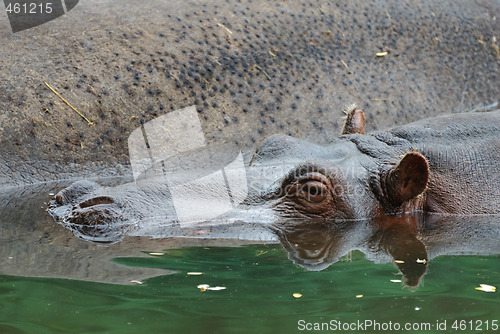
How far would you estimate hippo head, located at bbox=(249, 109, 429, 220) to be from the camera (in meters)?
4.23

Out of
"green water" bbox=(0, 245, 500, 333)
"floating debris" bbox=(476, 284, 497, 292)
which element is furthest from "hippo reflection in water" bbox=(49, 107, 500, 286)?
"floating debris" bbox=(476, 284, 497, 292)

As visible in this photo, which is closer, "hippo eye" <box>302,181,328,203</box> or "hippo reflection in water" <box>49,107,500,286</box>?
"hippo reflection in water" <box>49,107,500,286</box>

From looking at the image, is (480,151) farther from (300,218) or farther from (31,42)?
(31,42)

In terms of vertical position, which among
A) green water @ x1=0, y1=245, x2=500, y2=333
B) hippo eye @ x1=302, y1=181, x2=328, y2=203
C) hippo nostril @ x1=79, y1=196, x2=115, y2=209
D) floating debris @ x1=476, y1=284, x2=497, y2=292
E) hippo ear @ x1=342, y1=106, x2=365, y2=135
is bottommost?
floating debris @ x1=476, y1=284, x2=497, y2=292

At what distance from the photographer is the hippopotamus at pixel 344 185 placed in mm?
4043

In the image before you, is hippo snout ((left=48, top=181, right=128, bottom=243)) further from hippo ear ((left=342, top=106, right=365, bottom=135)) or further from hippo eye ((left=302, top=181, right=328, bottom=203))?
hippo ear ((left=342, top=106, right=365, bottom=135))

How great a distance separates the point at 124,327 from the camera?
2.53 metres

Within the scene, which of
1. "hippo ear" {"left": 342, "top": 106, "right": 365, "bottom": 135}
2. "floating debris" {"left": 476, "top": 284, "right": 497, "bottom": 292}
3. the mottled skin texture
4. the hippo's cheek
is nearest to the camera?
"floating debris" {"left": 476, "top": 284, "right": 497, "bottom": 292}

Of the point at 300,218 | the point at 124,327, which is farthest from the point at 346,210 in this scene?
the point at 124,327

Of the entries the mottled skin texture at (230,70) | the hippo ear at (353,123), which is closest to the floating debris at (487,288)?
the hippo ear at (353,123)

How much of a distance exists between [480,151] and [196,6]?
451 cm

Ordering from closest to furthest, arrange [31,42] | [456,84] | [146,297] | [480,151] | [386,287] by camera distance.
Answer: [146,297] → [386,287] → [480,151] → [31,42] → [456,84]

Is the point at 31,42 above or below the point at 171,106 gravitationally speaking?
above

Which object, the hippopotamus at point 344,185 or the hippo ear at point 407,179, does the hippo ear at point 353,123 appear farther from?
the hippo ear at point 407,179
